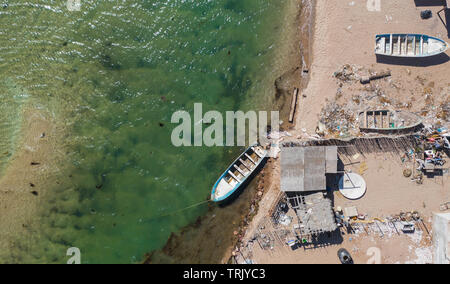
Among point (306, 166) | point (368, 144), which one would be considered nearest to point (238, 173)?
point (306, 166)

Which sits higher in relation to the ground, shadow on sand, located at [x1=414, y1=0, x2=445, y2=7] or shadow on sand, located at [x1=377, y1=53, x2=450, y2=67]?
shadow on sand, located at [x1=414, y1=0, x2=445, y2=7]

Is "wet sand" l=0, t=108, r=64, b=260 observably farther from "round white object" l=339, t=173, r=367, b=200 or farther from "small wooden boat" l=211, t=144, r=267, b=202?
"round white object" l=339, t=173, r=367, b=200

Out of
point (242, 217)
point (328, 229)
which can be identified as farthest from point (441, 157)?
point (242, 217)

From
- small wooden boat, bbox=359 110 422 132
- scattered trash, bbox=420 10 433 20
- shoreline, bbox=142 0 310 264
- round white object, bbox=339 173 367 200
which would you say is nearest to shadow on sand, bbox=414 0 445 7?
scattered trash, bbox=420 10 433 20

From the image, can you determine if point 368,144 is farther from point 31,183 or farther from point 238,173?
point 31,183

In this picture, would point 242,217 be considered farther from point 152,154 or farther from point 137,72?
point 137,72
